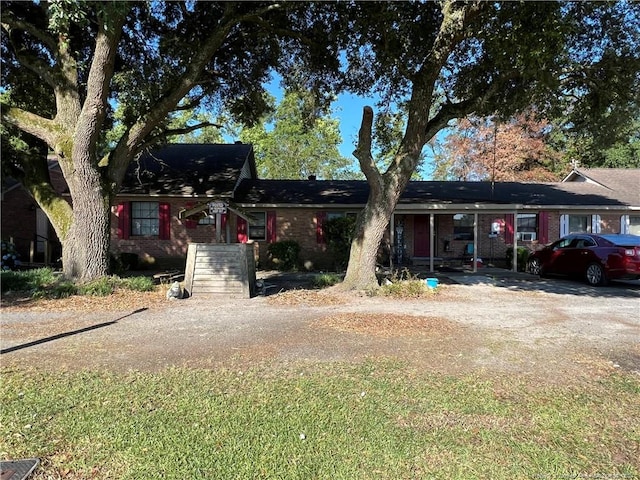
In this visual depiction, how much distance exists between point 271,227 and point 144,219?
16.8 ft

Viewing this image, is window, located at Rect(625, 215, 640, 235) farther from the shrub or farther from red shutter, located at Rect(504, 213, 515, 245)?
the shrub

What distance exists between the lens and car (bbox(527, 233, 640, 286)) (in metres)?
11.6

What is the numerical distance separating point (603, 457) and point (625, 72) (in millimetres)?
10539

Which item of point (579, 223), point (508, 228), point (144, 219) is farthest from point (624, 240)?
point (144, 219)

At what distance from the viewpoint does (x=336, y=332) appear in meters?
6.55

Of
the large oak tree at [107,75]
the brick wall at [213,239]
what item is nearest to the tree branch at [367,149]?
the large oak tree at [107,75]

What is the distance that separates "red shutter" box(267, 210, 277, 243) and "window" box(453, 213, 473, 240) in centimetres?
771

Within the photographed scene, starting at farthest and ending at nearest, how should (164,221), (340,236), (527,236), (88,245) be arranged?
(527,236) → (164,221) → (340,236) → (88,245)

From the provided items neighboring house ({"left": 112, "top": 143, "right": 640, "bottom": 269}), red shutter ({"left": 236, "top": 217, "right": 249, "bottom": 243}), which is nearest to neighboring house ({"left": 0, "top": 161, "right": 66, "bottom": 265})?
→ neighboring house ({"left": 112, "top": 143, "right": 640, "bottom": 269})

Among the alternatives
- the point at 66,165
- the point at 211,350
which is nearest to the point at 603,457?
the point at 211,350

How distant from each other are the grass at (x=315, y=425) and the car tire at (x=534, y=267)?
448 inches

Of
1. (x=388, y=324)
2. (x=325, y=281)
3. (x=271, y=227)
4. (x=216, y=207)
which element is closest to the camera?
(x=388, y=324)

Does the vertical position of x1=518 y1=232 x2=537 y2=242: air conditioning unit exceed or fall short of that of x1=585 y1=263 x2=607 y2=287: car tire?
it exceeds it

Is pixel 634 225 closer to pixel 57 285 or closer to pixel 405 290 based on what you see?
pixel 405 290
